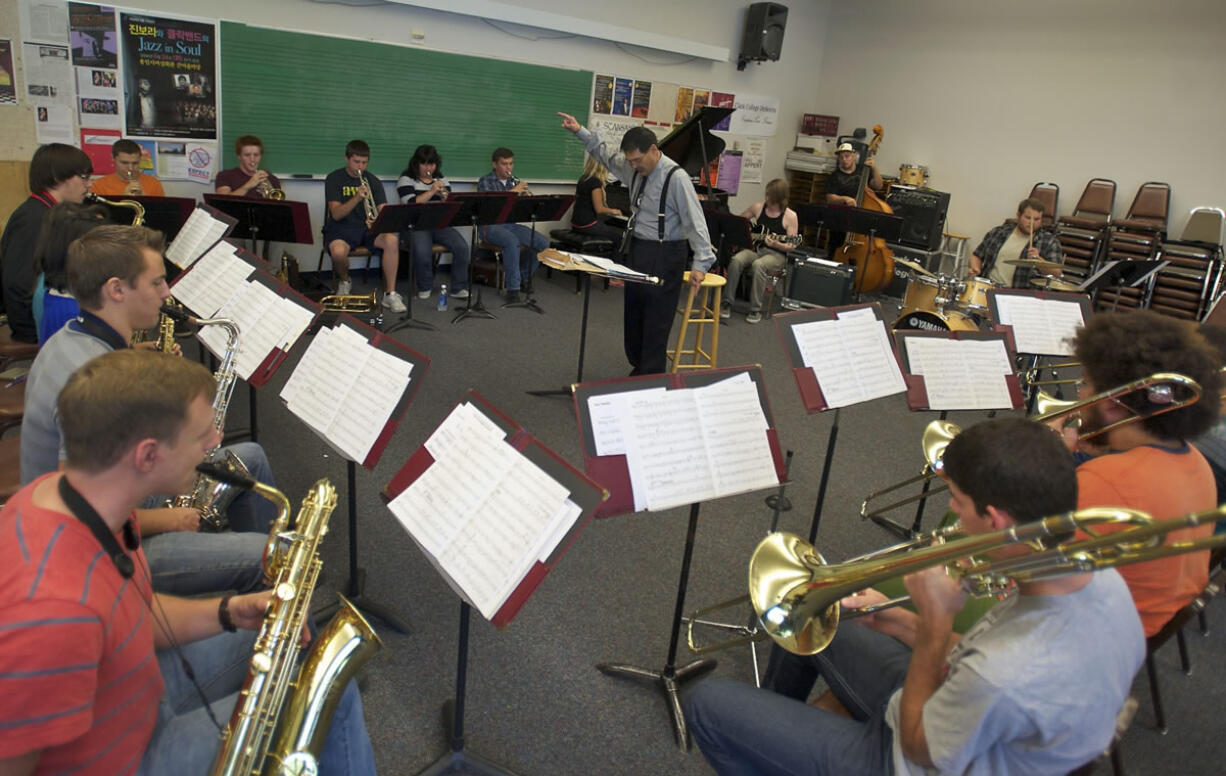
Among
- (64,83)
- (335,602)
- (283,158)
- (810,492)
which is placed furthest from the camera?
(283,158)

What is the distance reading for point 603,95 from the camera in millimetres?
8547

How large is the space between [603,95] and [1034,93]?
512cm

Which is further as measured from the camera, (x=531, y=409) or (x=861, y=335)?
(x=531, y=409)

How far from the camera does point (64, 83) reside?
5.55m

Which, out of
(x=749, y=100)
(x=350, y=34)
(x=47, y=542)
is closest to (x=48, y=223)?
(x=47, y=542)

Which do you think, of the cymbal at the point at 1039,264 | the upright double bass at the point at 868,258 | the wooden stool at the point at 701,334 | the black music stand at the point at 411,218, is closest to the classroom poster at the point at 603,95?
the upright double bass at the point at 868,258

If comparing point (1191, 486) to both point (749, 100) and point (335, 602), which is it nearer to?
point (335, 602)

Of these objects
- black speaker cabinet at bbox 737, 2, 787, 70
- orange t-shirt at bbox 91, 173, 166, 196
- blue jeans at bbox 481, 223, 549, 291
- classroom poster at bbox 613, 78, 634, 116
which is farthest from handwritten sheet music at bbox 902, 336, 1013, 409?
black speaker cabinet at bbox 737, 2, 787, 70

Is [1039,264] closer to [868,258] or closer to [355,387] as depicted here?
[868,258]

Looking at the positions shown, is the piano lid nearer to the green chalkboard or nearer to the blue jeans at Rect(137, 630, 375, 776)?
the green chalkboard


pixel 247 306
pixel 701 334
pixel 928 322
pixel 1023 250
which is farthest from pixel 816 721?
pixel 1023 250

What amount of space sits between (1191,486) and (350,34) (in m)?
7.05

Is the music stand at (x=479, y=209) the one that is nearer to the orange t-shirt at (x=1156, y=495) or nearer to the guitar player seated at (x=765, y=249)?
the guitar player seated at (x=765, y=249)

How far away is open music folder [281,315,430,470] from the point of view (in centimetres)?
228
